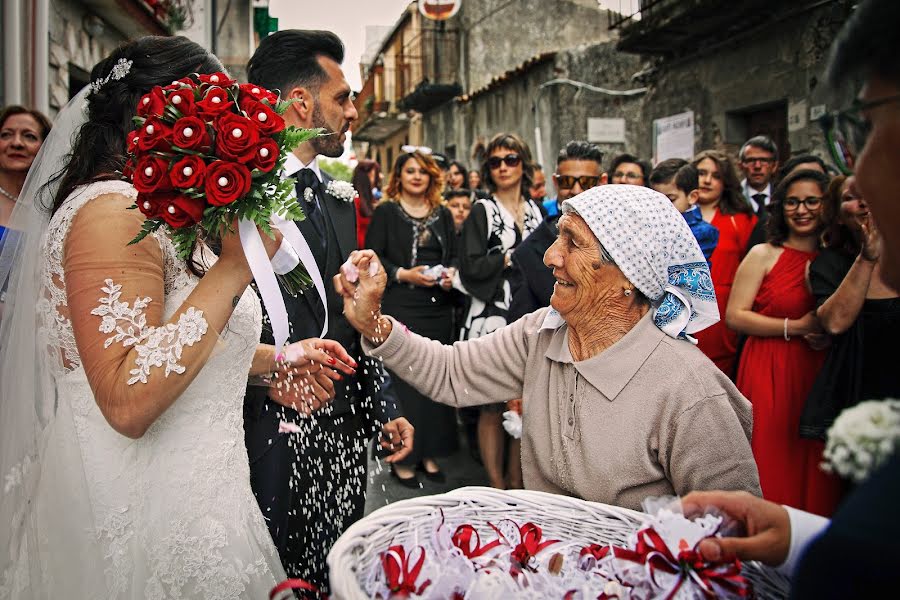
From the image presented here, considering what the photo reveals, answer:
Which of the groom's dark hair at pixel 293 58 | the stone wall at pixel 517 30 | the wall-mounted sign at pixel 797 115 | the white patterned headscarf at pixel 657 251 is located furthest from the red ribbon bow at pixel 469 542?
the stone wall at pixel 517 30

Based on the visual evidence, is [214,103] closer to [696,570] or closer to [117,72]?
[117,72]

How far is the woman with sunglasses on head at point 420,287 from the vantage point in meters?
5.62

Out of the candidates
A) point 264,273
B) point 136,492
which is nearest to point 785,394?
point 264,273

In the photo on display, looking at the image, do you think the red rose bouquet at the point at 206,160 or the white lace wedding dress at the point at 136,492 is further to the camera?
the white lace wedding dress at the point at 136,492

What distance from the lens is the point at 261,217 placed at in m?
1.71

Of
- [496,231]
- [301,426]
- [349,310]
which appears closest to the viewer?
[349,310]

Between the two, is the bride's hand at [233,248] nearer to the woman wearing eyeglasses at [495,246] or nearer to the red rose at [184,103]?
the red rose at [184,103]

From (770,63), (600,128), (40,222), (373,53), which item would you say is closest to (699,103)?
(770,63)

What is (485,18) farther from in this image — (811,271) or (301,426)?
(301,426)

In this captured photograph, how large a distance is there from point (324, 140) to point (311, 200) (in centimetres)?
27

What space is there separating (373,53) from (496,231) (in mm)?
38374

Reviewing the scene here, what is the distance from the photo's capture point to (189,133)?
1.63 metres

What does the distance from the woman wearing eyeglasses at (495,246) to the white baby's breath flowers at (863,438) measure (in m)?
3.96

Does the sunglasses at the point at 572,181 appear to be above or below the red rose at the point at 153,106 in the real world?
above
